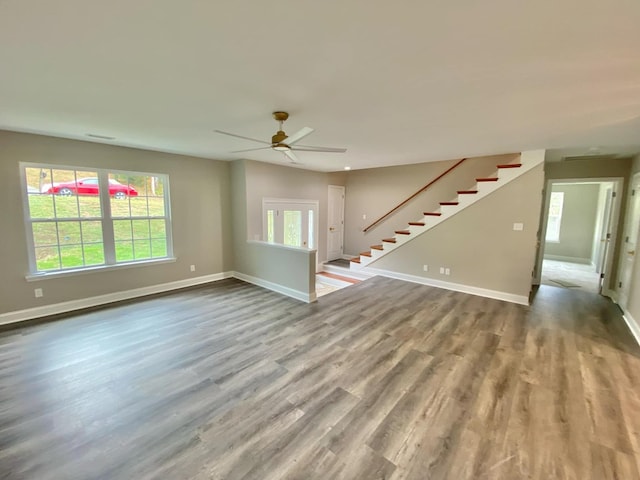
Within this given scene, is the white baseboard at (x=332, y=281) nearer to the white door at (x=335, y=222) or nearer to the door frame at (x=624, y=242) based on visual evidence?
the white door at (x=335, y=222)

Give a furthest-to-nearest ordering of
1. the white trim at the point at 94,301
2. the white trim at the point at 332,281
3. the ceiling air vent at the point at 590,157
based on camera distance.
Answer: the white trim at the point at 332,281, the ceiling air vent at the point at 590,157, the white trim at the point at 94,301

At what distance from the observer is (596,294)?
5039mm

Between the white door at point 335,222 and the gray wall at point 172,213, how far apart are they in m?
2.91

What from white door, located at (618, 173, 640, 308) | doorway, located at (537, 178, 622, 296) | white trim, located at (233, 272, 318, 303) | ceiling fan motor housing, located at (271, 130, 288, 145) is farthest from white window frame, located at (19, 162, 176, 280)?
doorway, located at (537, 178, 622, 296)

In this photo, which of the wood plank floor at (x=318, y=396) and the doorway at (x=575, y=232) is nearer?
the wood plank floor at (x=318, y=396)

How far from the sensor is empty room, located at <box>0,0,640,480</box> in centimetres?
152

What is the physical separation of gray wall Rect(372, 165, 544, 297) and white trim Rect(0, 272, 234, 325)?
4628mm

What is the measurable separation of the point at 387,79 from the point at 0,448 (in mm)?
3601

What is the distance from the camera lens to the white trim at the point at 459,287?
4.52 metres

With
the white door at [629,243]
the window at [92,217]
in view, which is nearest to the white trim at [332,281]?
the window at [92,217]

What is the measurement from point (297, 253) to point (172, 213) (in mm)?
2475

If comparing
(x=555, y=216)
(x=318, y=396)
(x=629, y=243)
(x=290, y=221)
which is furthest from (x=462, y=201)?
(x=555, y=216)

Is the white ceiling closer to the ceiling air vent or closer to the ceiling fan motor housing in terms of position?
the ceiling fan motor housing

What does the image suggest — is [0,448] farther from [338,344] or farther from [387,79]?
[387,79]
